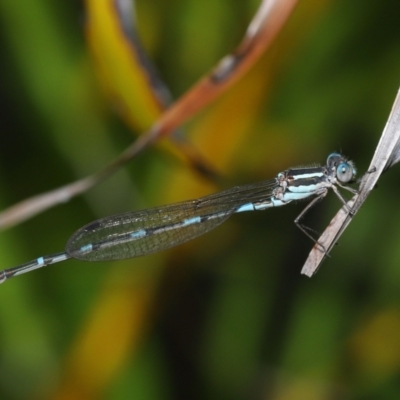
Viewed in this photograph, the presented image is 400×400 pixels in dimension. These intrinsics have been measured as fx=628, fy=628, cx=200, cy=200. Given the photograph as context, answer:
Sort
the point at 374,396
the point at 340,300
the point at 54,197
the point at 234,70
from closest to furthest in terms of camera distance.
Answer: the point at 234,70
the point at 54,197
the point at 374,396
the point at 340,300

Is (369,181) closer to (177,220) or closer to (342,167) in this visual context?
(342,167)

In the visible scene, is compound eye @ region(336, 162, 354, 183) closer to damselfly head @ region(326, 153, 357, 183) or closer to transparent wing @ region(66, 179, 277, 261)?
damselfly head @ region(326, 153, 357, 183)

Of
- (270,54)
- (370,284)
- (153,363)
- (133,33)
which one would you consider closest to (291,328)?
(370,284)

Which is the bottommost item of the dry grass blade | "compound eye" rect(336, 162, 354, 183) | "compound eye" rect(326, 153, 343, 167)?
the dry grass blade

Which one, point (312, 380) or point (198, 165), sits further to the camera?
point (312, 380)

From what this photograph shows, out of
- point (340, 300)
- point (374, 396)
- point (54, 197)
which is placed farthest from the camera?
point (340, 300)

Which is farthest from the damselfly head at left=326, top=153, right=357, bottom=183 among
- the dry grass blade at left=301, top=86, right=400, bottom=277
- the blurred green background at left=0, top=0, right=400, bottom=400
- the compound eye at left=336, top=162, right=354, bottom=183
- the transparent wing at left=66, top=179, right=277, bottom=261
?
the dry grass blade at left=301, top=86, right=400, bottom=277

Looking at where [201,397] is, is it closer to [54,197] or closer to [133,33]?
[54,197]

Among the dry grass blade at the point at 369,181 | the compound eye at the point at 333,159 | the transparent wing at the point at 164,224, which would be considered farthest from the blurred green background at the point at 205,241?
the dry grass blade at the point at 369,181

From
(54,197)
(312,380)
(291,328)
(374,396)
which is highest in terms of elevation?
(54,197)
